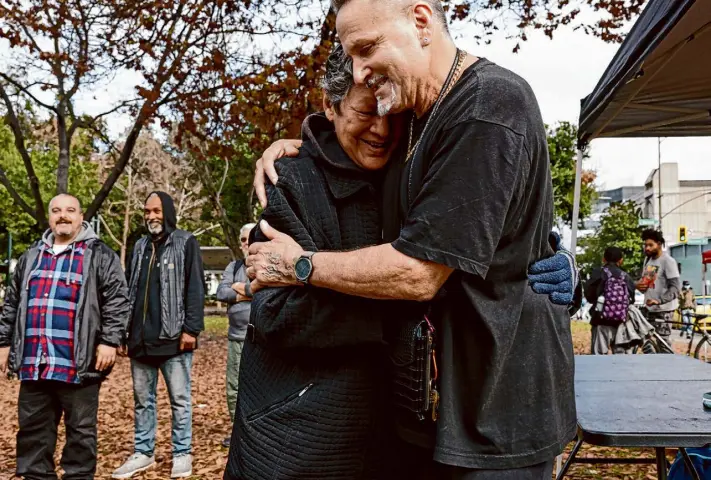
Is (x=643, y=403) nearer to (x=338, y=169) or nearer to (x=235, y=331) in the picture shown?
(x=338, y=169)

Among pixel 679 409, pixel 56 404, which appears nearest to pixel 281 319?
pixel 679 409

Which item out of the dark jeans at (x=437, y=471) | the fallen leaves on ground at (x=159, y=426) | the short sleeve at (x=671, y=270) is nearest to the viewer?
the dark jeans at (x=437, y=471)

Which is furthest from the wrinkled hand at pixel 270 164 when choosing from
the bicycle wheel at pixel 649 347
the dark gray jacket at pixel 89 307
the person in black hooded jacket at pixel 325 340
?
the bicycle wheel at pixel 649 347

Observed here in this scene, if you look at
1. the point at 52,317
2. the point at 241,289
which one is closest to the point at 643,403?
the point at 52,317

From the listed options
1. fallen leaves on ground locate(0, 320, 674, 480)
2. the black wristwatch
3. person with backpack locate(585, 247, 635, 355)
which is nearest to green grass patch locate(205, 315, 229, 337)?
fallen leaves on ground locate(0, 320, 674, 480)

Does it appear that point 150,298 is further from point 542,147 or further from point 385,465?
point 542,147

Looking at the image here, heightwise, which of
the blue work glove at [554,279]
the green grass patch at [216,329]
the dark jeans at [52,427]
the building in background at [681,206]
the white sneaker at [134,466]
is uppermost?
the building in background at [681,206]

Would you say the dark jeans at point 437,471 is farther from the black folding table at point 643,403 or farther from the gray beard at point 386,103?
the gray beard at point 386,103

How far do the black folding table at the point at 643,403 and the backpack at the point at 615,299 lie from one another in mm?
4487

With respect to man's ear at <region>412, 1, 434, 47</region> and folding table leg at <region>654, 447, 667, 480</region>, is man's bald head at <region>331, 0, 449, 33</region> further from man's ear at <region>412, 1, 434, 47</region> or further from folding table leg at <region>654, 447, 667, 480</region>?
folding table leg at <region>654, 447, 667, 480</region>

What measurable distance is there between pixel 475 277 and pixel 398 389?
382 mm

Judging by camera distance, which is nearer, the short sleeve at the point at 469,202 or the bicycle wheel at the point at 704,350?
the short sleeve at the point at 469,202

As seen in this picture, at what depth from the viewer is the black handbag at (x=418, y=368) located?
1601 mm

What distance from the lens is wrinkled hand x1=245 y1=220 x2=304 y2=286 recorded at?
1.71m
